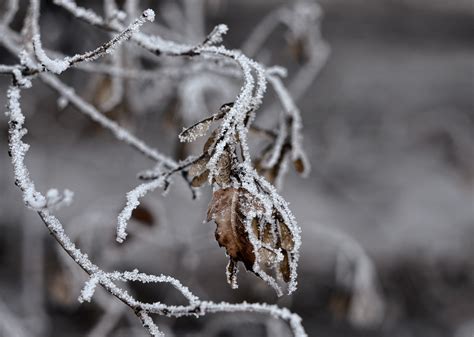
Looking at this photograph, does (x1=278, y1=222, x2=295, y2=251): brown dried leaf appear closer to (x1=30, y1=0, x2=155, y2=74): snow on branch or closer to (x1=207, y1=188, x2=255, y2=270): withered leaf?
(x1=207, y1=188, x2=255, y2=270): withered leaf

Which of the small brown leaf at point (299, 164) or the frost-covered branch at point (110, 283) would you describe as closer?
the frost-covered branch at point (110, 283)

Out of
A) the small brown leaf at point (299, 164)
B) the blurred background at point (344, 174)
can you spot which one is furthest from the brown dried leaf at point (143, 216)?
the blurred background at point (344, 174)

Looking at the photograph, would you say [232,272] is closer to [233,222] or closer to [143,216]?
[233,222]

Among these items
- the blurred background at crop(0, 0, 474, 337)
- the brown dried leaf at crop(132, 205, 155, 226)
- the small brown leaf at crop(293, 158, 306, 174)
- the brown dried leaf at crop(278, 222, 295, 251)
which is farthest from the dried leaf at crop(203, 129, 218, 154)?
the blurred background at crop(0, 0, 474, 337)

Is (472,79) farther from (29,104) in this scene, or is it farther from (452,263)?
(29,104)

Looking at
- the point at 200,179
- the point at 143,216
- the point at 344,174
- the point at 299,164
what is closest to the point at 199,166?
the point at 200,179

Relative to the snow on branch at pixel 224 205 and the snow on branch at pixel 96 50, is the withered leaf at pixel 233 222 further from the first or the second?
the snow on branch at pixel 96 50

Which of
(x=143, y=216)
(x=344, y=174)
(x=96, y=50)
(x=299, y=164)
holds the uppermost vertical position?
(x=344, y=174)

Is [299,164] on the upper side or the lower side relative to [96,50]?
upper

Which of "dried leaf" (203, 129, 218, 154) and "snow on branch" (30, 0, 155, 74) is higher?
"snow on branch" (30, 0, 155, 74)
